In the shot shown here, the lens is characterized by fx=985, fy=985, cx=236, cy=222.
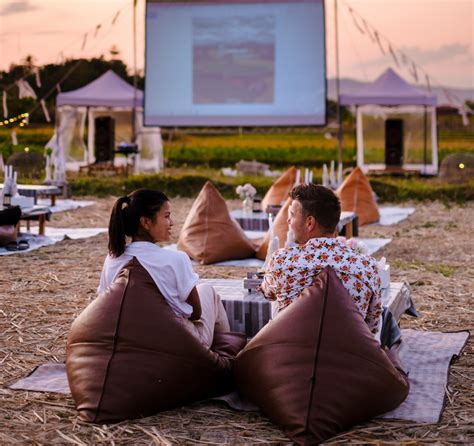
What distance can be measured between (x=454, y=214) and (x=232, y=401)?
28.3 ft

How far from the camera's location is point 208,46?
15.9 meters

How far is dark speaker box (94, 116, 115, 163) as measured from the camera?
18047 millimetres

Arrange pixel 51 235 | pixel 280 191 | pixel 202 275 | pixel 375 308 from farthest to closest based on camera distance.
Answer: pixel 280 191, pixel 51 235, pixel 202 275, pixel 375 308

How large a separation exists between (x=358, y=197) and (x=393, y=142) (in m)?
8.18

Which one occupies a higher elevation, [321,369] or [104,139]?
[104,139]

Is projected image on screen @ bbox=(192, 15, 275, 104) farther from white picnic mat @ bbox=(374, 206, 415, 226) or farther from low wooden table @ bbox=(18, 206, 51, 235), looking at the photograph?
low wooden table @ bbox=(18, 206, 51, 235)

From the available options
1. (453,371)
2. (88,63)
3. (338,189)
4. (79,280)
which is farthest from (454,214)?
(88,63)

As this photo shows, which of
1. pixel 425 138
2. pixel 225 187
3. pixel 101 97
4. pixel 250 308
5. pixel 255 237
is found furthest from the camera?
pixel 425 138

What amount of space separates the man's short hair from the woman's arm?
0.53 meters

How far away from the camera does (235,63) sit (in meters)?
15.9

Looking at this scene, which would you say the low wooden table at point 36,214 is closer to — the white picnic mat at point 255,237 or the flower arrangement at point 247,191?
the white picnic mat at point 255,237

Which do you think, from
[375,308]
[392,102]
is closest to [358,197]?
[392,102]

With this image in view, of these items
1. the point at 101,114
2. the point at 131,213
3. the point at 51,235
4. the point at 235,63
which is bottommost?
the point at 51,235

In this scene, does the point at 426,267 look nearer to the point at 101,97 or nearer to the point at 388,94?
the point at 388,94
